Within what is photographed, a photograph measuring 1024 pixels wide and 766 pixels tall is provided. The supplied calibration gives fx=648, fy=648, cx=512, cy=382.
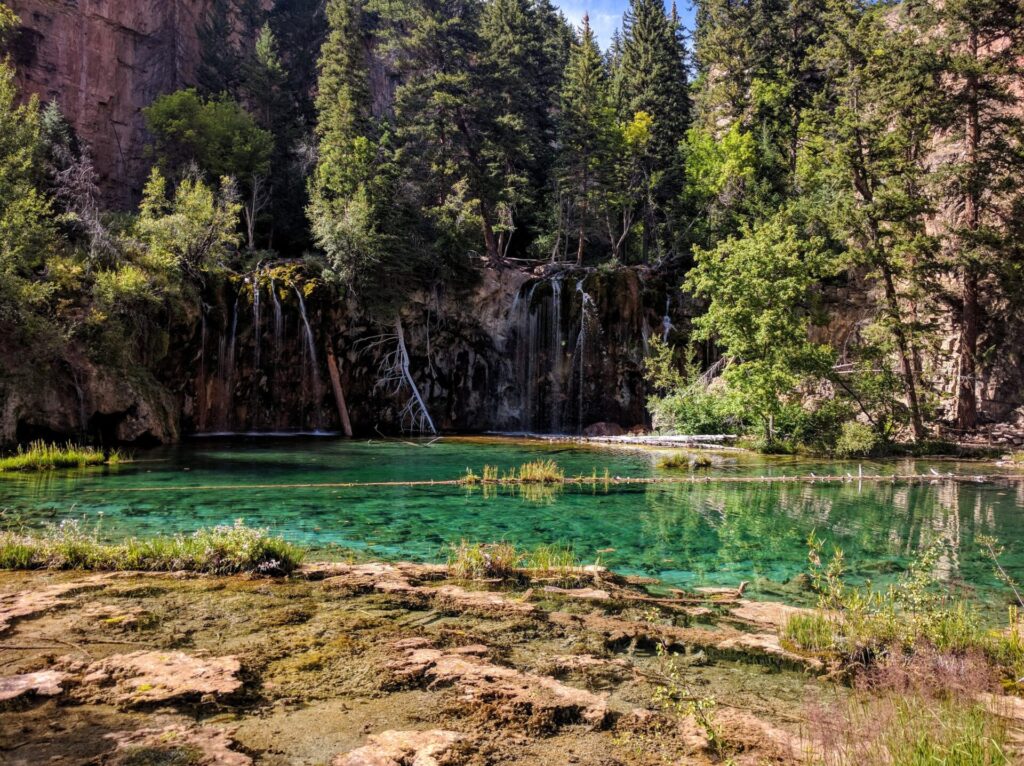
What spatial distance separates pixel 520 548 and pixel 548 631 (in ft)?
12.6

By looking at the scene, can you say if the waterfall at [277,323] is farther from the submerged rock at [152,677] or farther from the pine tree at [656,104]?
the submerged rock at [152,677]

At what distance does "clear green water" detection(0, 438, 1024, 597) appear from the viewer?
29.8 feet

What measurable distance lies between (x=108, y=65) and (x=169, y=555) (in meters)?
46.3

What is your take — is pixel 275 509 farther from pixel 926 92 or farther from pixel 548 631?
pixel 926 92

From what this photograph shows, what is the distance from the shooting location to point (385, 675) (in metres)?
4.35

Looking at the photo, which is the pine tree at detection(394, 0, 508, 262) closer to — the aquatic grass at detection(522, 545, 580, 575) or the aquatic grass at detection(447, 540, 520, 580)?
the aquatic grass at detection(522, 545, 580, 575)

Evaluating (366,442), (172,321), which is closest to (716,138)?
(366,442)

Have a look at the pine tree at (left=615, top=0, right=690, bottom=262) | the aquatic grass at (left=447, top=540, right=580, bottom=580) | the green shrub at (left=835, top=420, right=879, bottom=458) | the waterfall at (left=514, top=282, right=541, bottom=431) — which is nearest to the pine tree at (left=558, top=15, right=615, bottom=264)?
the pine tree at (left=615, top=0, right=690, bottom=262)

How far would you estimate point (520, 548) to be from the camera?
Answer: 366 inches

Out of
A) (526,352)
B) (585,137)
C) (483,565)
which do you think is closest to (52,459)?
(483,565)

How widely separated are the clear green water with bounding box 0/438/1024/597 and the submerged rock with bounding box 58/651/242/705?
4.43 metres

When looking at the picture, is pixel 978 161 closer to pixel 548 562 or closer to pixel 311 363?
pixel 548 562

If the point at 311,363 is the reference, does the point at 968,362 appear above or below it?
below

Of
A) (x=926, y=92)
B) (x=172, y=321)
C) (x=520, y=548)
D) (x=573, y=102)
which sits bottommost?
(x=520, y=548)
